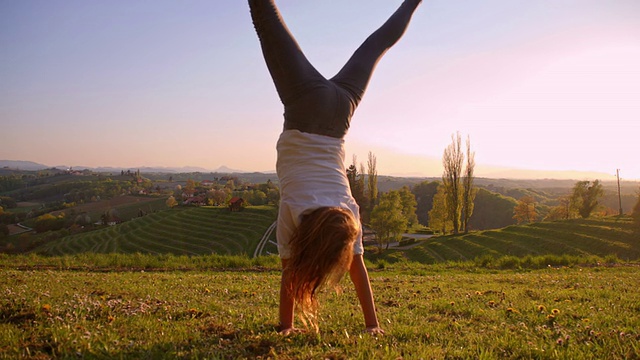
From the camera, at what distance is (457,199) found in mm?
51750

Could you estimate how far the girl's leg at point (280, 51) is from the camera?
292 centimetres

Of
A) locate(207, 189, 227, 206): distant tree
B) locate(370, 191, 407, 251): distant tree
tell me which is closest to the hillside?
locate(370, 191, 407, 251): distant tree

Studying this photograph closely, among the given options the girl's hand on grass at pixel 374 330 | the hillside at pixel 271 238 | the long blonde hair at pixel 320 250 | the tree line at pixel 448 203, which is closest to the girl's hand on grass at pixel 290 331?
the long blonde hair at pixel 320 250

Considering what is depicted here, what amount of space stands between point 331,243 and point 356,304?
2646 millimetres

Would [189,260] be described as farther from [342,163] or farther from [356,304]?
[342,163]

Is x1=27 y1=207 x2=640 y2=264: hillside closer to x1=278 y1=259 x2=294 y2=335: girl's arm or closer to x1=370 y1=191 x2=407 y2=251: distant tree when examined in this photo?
x1=370 y1=191 x2=407 y2=251: distant tree

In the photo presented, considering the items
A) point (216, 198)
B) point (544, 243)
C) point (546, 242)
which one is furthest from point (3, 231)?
point (546, 242)

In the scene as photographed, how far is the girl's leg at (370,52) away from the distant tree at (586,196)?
5668 centimetres

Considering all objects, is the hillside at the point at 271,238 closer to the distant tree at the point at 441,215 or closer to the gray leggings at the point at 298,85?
the distant tree at the point at 441,215

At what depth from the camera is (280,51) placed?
9.68 ft

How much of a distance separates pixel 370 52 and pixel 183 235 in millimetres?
64701

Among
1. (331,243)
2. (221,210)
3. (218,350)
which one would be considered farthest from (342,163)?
(221,210)

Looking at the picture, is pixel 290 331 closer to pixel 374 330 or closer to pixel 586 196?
pixel 374 330

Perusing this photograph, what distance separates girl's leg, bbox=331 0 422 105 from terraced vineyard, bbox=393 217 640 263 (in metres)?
25.9
